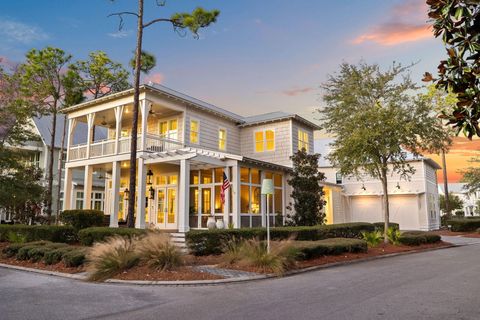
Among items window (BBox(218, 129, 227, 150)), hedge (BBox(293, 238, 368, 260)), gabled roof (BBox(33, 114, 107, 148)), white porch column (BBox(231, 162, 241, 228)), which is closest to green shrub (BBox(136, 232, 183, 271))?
hedge (BBox(293, 238, 368, 260))

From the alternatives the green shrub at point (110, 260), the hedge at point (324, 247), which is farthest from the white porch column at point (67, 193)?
the hedge at point (324, 247)

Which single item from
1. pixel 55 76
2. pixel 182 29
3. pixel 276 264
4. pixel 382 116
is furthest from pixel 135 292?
pixel 55 76

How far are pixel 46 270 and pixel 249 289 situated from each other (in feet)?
21.8

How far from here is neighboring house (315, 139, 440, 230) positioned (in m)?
30.6

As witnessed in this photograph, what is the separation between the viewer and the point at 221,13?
669 inches

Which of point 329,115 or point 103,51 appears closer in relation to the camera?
point 329,115

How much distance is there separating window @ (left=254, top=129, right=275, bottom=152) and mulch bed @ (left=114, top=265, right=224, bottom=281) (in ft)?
46.7

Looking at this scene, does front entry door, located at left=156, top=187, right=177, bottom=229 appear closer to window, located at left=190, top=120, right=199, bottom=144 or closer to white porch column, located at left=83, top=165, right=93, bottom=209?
window, located at left=190, top=120, right=199, bottom=144

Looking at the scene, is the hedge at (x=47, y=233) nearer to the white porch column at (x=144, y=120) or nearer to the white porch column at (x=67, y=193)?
the white porch column at (x=67, y=193)

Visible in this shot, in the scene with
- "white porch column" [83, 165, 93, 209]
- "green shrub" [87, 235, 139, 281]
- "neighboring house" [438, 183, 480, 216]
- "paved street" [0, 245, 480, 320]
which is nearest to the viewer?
"paved street" [0, 245, 480, 320]

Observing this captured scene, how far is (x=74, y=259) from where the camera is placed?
35.0ft

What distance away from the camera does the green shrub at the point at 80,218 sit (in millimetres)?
16766

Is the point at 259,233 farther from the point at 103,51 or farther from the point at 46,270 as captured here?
the point at 103,51

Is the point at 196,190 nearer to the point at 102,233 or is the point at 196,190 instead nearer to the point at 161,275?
the point at 102,233
